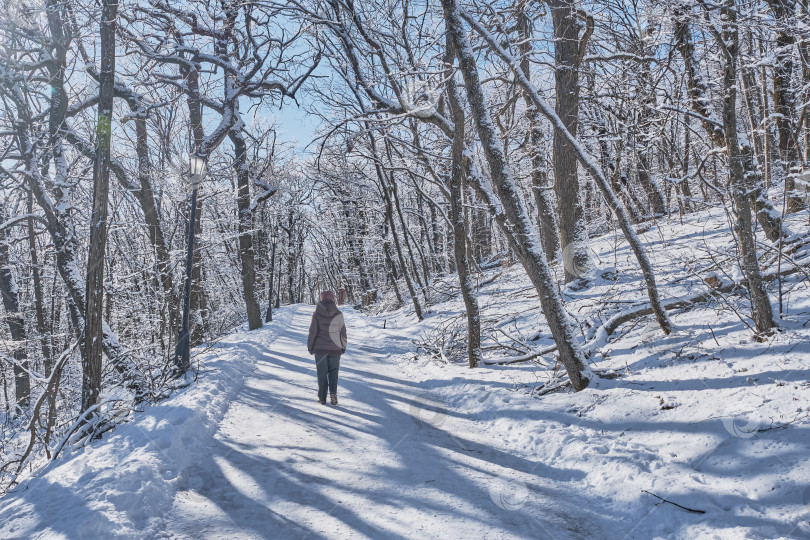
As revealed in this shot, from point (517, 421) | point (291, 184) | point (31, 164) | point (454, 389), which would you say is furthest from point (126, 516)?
point (291, 184)

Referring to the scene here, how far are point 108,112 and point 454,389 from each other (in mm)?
6910

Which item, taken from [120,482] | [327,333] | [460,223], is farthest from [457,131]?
[120,482]

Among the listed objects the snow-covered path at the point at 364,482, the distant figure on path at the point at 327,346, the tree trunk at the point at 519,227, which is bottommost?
the snow-covered path at the point at 364,482

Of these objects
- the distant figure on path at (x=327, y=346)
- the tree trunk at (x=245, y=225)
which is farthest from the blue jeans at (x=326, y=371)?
the tree trunk at (x=245, y=225)

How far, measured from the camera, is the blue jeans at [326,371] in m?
7.08

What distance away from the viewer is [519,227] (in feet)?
19.2

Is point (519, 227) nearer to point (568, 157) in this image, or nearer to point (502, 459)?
point (502, 459)

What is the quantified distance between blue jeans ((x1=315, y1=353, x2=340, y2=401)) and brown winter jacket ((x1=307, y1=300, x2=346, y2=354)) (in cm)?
10

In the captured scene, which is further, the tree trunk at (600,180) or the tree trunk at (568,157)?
the tree trunk at (568,157)

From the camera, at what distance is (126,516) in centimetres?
342

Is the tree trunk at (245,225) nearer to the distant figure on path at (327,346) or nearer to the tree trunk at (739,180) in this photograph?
the distant figure on path at (327,346)

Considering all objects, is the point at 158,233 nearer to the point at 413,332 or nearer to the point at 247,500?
the point at 413,332

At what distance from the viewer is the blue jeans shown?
708cm

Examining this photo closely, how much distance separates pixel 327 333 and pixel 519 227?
3547 mm
